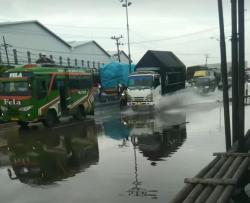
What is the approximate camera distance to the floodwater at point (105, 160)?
9.11m

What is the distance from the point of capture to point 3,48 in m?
55.3

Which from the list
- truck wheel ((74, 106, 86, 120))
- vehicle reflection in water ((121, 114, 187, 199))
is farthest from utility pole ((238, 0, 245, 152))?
truck wheel ((74, 106, 86, 120))

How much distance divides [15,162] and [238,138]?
21.7 feet

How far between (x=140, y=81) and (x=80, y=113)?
5.79 meters

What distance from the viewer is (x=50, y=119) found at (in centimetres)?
2183

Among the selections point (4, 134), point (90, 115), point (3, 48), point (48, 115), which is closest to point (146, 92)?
point (90, 115)

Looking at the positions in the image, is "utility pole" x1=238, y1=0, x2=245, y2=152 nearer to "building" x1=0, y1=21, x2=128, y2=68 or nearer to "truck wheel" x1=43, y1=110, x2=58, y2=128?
"truck wheel" x1=43, y1=110, x2=58, y2=128

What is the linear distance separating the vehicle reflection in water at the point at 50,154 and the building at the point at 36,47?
31960 millimetres

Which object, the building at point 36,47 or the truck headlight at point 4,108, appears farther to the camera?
the building at point 36,47

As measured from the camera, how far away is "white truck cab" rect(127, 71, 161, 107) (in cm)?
2859

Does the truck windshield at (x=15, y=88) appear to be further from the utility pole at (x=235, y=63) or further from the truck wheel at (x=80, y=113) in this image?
the utility pole at (x=235, y=63)

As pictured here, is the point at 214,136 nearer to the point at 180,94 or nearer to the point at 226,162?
the point at 226,162

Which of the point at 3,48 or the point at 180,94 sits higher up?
the point at 3,48

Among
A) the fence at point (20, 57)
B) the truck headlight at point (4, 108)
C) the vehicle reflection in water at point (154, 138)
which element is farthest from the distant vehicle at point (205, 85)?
the truck headlight at point (4, 108)
